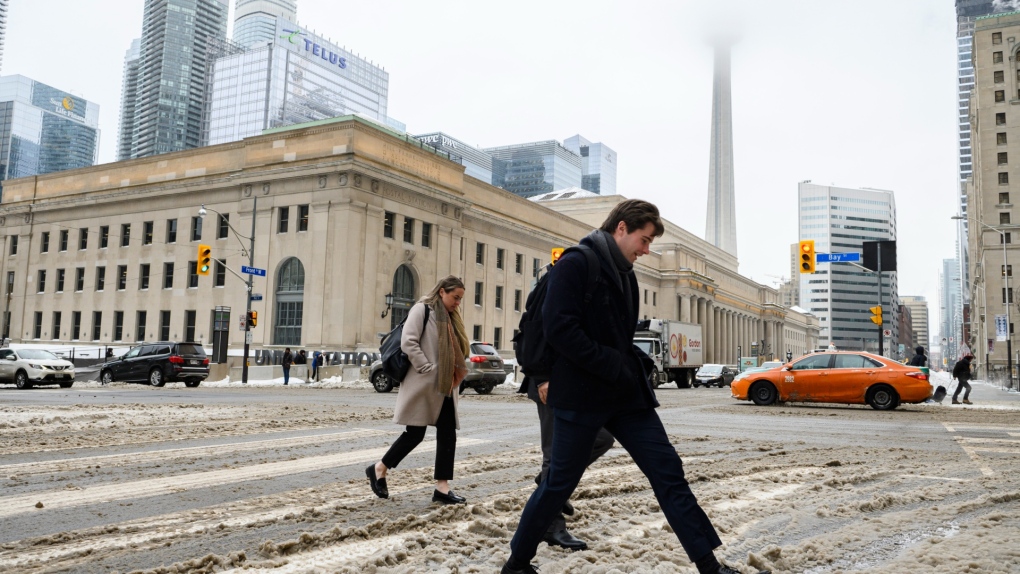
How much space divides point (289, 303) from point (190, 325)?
26.6 ft

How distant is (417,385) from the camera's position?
6129 millimetres

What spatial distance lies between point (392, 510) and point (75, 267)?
187ft

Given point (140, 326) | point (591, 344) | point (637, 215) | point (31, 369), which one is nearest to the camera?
point (591, 344)

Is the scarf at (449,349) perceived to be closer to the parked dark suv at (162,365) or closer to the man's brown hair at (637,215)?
the man's brown hair at (637,215)

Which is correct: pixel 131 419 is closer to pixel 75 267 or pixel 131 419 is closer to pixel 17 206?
pixel 75 267

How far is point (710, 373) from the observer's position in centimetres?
4644

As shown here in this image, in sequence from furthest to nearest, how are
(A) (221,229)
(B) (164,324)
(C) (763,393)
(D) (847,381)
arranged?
(B) (164,324) → (A) (221,229) → (C) (763,393) → (D) (847,381)

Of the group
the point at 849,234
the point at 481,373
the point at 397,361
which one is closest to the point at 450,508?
the point at 397,361

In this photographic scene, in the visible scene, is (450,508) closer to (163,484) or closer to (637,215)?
(637,215)

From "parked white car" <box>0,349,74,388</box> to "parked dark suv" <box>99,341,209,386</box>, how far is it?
338cm

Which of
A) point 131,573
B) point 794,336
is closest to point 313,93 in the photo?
point 794,336

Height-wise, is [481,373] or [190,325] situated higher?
[190,325]

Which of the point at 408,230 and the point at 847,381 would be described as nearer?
the point at 847,381

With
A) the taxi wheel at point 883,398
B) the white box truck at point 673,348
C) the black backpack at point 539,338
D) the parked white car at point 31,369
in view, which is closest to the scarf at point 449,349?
the black backpack at point 539,338
